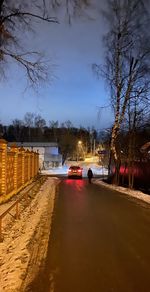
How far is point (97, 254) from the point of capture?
9312 mm

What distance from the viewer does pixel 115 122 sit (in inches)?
1447

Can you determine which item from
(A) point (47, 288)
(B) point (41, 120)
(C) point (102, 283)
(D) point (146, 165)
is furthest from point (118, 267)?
(B) point (41, 120)

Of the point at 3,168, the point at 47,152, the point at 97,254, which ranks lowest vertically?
the point at 97,254

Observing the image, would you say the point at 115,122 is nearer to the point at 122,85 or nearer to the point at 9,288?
the point at 122,85

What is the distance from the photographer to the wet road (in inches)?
278

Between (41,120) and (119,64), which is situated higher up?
(41,120)

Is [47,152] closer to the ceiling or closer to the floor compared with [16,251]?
closer to the ceiling

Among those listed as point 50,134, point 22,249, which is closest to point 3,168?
point 22,249

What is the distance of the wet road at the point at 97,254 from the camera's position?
23.2 feet

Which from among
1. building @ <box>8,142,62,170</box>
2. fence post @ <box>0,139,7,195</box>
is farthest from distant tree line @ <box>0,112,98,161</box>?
fence post @ <box>0,139,7,195</box>

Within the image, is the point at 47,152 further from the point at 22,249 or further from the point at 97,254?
the point at 97,254

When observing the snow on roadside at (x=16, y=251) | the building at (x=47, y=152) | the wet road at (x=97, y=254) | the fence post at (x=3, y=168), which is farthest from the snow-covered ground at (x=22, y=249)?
the building at (x=47, y=152)

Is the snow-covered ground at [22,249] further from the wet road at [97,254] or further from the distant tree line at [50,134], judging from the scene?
the distant tree line at [50,134]

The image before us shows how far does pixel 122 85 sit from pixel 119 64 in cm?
165
